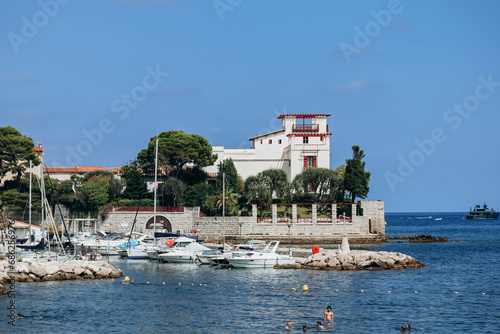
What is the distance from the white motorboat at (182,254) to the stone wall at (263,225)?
64.9 feet

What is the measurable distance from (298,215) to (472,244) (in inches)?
925

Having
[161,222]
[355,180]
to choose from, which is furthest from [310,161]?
[161,222]

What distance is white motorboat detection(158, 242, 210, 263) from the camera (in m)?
59.8

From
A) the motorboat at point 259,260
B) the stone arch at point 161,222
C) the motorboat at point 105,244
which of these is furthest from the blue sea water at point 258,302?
the stone arch at point 161,222

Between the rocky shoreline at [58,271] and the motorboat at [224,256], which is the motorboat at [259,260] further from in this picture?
the rocky shoreline at [58,271]

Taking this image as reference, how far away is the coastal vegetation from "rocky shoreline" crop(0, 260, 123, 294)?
35.5 metres

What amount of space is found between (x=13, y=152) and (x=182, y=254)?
35.3 m

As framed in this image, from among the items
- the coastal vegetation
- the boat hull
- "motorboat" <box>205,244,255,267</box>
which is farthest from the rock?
the coastal vegetation

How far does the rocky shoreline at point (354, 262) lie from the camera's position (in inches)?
2082

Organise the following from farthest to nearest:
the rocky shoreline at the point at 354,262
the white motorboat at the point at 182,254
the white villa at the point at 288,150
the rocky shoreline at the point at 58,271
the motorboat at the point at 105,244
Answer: the white villa at the point at 288,150 < the motorboat at the point at 105,244 < the white motorboat at the point at 182,254 < the rocky shoreline at the point at 354,262 < the rocky shoreline at the point at 58,271

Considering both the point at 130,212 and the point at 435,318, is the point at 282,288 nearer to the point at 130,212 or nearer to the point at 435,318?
the point at 435,318

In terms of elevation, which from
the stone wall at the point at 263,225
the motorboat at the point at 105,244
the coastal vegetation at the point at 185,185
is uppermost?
the coastal vegetation at the point at 185,185

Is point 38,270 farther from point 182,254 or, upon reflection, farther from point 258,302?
point 182,254

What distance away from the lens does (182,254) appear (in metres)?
59.9
